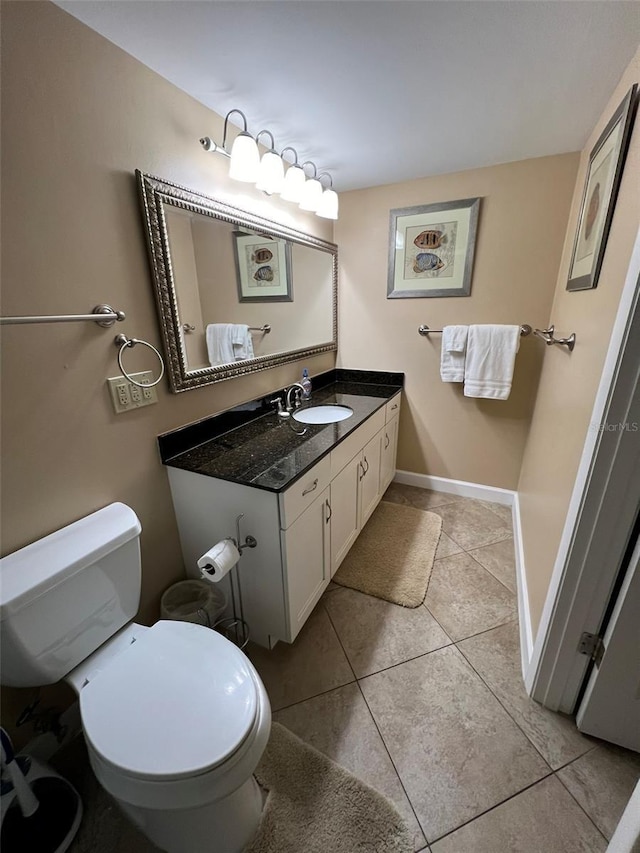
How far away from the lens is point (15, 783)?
835mm

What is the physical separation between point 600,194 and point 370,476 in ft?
5.17

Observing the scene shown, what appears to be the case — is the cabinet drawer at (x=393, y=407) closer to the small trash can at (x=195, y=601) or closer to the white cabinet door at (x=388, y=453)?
the white cabinet door at (x=388, y=453)

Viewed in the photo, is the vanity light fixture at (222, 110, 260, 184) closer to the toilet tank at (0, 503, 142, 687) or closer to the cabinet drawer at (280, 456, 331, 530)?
the cabinet drawer at (280, 456, 331, 530)

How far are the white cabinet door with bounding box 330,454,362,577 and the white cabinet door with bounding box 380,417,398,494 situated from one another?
0.47 metres

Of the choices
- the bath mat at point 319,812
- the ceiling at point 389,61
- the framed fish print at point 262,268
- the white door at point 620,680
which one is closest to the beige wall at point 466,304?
the ceiling at point 389,61

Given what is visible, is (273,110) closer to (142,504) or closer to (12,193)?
(12,193)

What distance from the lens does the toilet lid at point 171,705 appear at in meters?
0.74

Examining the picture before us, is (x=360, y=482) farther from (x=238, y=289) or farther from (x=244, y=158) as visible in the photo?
(x=244, y=158)

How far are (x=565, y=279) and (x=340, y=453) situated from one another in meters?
1.44

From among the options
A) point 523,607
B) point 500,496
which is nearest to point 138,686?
point 523,607

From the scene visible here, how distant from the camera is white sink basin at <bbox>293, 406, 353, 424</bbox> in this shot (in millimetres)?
1959

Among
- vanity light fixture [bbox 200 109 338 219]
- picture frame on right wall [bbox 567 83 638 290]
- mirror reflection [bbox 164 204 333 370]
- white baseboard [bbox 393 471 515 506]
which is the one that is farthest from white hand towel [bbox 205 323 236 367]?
white baseboard [bbox 393 471 515 506]

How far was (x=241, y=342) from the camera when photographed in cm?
166

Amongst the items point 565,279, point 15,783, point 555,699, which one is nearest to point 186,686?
point 15,783
